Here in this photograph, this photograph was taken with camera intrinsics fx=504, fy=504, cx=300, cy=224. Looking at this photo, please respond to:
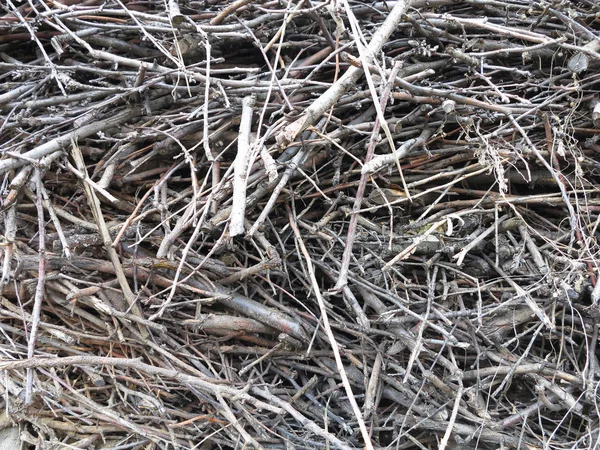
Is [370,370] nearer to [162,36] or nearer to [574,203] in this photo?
[574,203]

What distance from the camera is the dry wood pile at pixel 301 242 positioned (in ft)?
4.17

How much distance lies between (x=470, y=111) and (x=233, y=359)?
96cm

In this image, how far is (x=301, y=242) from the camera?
1309 mm

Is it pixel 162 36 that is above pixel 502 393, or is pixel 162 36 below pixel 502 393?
above

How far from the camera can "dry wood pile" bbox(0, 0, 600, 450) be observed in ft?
4.17

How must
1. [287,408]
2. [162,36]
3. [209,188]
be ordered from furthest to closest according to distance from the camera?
[162,36]
[209,188]
[287,408]

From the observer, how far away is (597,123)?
138cm

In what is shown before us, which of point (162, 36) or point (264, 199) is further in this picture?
point (162, 36)

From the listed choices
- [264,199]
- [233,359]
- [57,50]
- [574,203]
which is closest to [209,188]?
[264,199]

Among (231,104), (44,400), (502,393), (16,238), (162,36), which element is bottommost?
(502,393)

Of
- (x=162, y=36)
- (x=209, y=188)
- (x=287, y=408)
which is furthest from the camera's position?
(x=162, y=36)

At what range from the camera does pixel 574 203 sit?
1.40m

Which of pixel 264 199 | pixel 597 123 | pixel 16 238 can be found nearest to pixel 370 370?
pixel 264 199

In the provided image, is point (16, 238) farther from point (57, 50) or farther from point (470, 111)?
point (470, 111)
